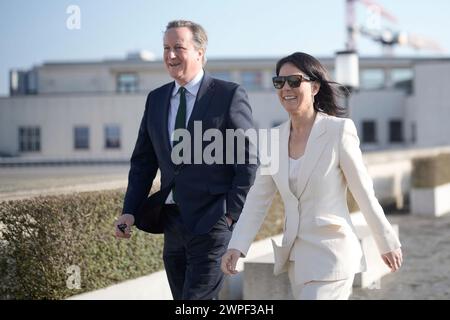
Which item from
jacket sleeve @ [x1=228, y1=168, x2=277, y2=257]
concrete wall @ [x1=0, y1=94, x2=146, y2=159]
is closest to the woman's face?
jacket sleeve @ [x1=228, y1=168, x2=277, y2=257]

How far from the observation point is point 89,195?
6.09 metres

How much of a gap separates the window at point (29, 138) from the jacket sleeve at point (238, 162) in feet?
108

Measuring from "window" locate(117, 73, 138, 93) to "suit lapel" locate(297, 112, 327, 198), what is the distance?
42.0 metres

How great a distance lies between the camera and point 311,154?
3.59 metres

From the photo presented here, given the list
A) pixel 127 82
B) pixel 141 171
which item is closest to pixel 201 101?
pixel 141 171

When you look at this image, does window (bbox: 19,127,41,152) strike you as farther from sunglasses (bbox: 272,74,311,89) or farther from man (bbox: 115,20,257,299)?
sunglasses (bbox: 272,74,311,89)

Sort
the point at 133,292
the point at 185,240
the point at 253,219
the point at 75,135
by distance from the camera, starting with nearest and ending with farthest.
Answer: the point at 253,219 < the point at 185,240 < the point at 133,292 < the point at 75,135

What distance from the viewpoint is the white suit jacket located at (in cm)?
354

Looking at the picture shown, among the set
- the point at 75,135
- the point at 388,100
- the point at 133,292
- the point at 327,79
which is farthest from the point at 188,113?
the point at 388,100

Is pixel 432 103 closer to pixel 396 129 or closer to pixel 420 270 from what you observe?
pixel 396 129

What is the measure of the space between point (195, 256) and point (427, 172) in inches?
528

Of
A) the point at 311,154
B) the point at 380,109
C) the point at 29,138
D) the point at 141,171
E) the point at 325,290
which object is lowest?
the point at 29,138
